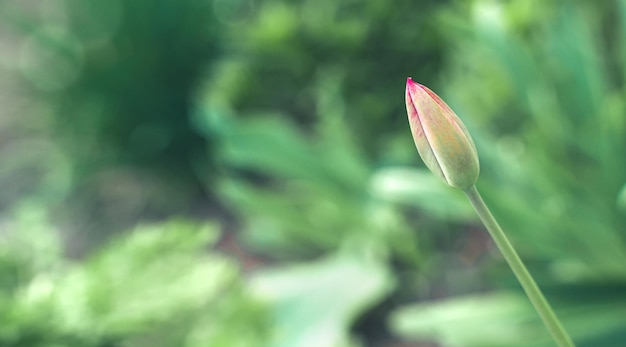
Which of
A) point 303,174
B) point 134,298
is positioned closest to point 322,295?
point 303,174

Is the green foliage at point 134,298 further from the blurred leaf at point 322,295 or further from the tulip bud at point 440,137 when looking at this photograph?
the tulip bud at point 440,137

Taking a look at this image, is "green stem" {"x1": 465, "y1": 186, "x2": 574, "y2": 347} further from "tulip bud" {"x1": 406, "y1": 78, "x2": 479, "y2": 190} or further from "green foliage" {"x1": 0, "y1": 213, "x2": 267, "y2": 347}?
"green foliage" {"x1": 0, "y1": 213, "x2": 267, "y2": 347}

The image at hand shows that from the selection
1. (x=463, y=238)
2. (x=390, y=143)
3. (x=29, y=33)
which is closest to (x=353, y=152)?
(x=390, y=143)

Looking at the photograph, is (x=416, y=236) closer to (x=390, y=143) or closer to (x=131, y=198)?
(x=390, y=143)

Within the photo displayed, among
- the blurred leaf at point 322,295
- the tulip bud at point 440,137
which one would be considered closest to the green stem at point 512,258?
the tulip bud at point 440,137

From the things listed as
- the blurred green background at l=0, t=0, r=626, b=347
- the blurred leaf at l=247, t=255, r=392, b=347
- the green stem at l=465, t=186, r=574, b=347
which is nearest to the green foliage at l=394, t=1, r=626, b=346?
the blurred green background at l=0, t=0, r=626, b=347

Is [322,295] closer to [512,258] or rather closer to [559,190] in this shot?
[559,190]
